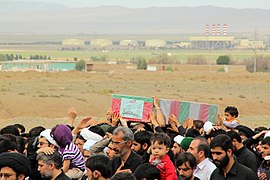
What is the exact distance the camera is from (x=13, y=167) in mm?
7086

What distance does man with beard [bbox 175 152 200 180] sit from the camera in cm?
823

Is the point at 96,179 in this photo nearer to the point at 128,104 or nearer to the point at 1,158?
the point at 1,158

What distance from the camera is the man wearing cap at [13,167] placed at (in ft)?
23.2

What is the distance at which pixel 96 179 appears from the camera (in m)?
7.52

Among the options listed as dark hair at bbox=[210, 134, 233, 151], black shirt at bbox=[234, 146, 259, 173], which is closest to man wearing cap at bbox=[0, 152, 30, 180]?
dark hair at bbox=[210, 134, 233, 151]

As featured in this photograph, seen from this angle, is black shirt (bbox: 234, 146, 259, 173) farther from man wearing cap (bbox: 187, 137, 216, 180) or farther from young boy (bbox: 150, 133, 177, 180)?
young boy (bbox: 150, 133, 177, 180)

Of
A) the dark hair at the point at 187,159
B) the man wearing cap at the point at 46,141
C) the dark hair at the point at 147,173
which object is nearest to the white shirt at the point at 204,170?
the dark hair at the point at 187,159

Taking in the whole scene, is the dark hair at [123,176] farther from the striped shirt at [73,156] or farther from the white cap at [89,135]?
the white cap at [89,135]

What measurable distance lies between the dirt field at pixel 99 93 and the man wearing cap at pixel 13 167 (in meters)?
21.6

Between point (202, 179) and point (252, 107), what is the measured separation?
116ft

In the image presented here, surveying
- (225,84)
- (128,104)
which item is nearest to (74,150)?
(128,104)

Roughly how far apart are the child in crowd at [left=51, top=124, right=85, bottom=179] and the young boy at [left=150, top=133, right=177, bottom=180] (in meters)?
0.83

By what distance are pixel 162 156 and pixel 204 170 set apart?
1.64 feet

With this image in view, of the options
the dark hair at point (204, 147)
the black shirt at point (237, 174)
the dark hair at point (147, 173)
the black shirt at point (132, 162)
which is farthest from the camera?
the black shirt at point (132, 162)
